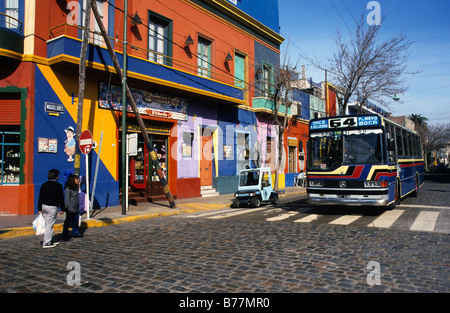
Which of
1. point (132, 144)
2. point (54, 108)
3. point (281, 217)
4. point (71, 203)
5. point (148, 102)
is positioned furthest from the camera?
point (148, 102)

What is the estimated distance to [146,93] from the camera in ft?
50.5

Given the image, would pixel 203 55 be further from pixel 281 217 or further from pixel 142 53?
pixel 281 217

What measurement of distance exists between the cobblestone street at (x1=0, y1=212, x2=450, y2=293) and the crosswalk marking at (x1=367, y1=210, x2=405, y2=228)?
73 centimetres

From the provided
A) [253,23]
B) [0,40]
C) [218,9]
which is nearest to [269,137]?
[253,23]

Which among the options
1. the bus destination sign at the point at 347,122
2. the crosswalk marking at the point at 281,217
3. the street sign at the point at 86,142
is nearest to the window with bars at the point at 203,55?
the bus destination sign at the point at 347,122

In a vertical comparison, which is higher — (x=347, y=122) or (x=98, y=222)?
(x=347, y=122)

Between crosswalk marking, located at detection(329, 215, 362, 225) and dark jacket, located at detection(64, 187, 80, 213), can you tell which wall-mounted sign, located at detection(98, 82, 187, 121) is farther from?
crosswalk marking, located at detection(329, 215, 362, 225)

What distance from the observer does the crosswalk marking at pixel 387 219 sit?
8698 mm

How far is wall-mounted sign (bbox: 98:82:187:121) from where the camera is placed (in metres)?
13.8

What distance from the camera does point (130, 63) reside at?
14.0 m

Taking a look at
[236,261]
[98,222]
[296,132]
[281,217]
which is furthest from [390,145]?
[296,132]

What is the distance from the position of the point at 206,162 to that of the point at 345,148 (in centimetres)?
990

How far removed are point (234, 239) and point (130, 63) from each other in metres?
9.82
